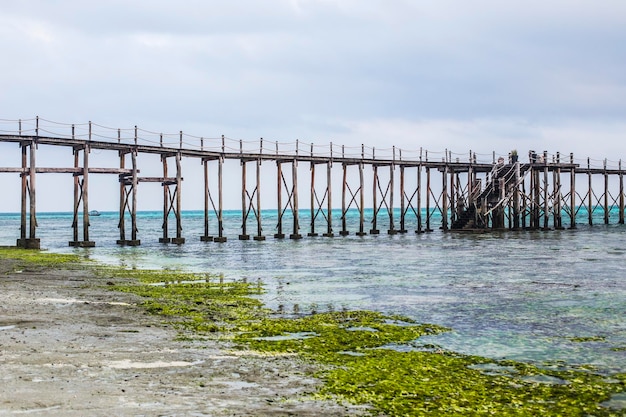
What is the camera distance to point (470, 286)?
779 inches

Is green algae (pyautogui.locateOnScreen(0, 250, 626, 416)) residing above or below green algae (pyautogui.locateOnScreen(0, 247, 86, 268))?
below

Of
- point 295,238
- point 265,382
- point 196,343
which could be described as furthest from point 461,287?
point 295,238

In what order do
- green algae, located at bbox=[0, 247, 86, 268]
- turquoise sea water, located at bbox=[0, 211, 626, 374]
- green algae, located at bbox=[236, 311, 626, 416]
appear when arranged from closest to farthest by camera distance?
green algae, located at bbox=[236, 311, 626, 416], turquoise sea water, located at bbox=[0, 211, 626, 374], green algae, located at bbox=[0, 247, 86, 268]

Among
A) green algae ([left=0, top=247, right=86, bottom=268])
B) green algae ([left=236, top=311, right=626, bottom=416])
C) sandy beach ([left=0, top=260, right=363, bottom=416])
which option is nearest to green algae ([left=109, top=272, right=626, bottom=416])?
green algae ([left=236, top=311, right=626, bottom=416])

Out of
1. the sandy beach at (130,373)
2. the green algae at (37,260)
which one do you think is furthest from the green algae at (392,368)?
the green algae at (37,260)

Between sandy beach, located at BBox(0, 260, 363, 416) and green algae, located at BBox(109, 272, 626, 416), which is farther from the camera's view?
green algae, located at BBox(109, 272, 626, 416)

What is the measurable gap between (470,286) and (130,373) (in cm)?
1328

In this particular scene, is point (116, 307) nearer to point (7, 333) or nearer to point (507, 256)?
point (7, 333)

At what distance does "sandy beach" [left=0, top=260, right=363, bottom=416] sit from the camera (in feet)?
22.7

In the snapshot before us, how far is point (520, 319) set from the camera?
13.8m

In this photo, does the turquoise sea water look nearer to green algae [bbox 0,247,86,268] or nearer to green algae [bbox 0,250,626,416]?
green algae [bbox 0,250,626,416]

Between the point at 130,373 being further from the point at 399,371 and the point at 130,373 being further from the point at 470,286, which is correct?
the point at 470,286

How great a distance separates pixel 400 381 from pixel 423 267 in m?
18.0

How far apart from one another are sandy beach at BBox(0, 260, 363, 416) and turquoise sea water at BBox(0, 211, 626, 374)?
3.24m
